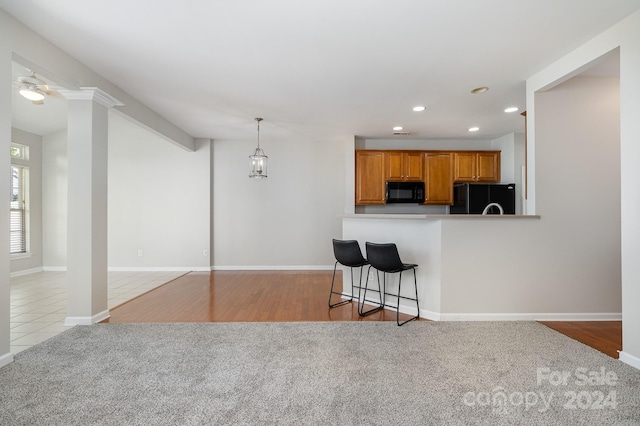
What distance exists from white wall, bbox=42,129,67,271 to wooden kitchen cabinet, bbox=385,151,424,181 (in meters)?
6.34

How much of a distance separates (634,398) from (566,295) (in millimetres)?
1585

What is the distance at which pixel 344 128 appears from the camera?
5.38 metres

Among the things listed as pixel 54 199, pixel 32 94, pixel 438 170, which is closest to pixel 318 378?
pixel 32 94

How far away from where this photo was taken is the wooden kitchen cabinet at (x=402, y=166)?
19.3 ft

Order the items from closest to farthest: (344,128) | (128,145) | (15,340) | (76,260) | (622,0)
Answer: (622,0) < (15,340) < (76,260) < (344,128) < (128,145)

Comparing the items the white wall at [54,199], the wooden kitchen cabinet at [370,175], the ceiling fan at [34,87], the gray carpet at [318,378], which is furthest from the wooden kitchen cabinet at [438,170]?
the white wall at [54,199]

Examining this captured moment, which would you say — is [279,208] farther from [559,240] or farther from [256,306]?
[559,240]

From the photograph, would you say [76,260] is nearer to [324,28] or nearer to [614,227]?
[324,28]

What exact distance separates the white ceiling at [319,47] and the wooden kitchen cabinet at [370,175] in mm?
1526

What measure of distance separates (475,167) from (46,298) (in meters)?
7.11

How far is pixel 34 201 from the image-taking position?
6.06m

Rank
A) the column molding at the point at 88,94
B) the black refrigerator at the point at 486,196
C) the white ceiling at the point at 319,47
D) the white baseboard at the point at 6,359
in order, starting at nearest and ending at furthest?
the white ceiling at the point at 319,47
the white baseboard at the point at 6,359
the column molding at the point at 88,94
the black refrigerator at the point at 486,196

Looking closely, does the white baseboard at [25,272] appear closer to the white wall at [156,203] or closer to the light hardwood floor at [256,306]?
the white wall at [156,203]

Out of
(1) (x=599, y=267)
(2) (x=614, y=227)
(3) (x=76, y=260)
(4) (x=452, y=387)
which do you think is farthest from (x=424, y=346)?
(3) (x=76, y=260)
